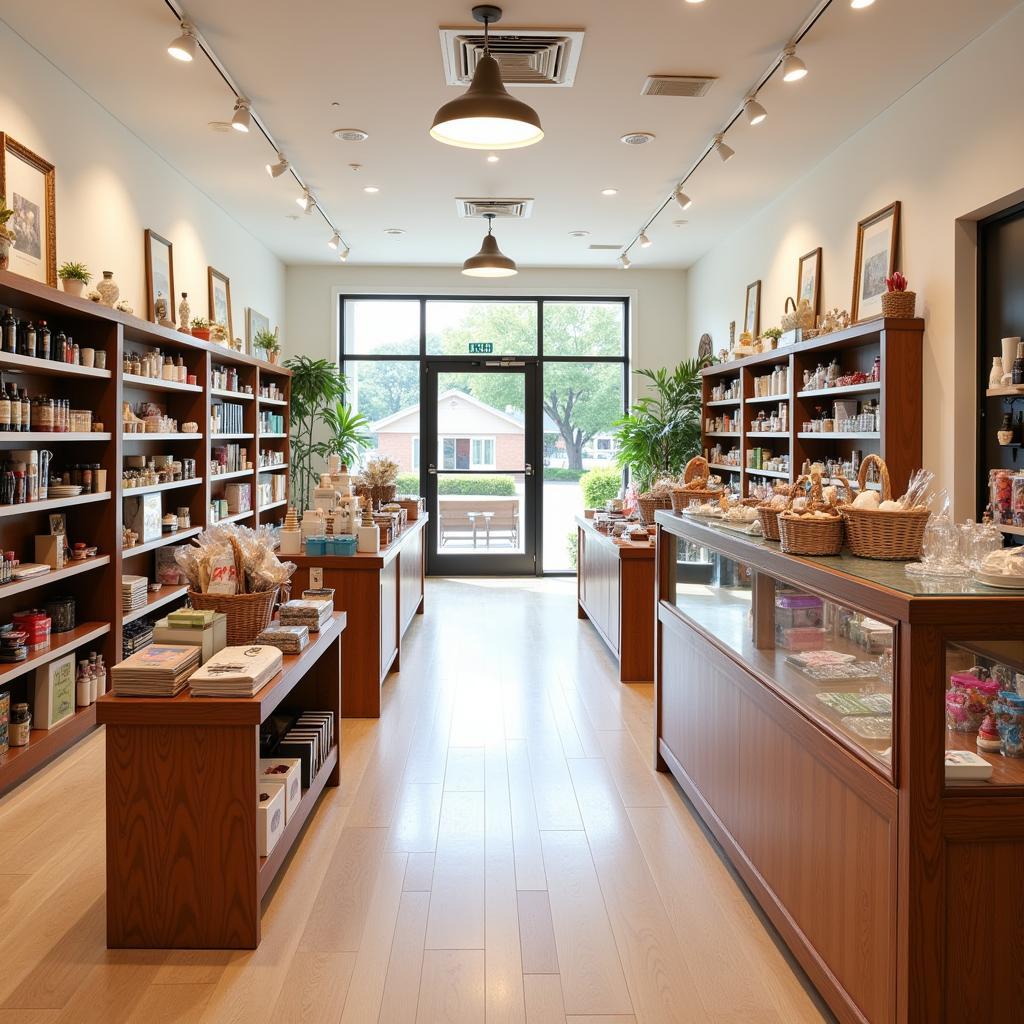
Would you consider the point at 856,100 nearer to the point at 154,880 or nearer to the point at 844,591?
the point at 844,591

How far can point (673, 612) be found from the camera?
152 inches

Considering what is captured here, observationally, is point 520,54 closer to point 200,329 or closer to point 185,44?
point 185,44

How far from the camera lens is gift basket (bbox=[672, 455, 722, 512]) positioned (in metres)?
4.53

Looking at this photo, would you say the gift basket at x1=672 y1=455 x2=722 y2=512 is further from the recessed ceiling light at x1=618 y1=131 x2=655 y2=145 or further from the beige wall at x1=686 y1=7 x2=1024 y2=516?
the recessed ceiling light at x1=618 y1=131 x2=655 y2=145

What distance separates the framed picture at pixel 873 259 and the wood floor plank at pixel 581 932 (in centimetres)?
380

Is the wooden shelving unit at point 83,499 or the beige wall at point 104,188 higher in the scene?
the beige wall at point 104,188

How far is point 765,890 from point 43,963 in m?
2.06

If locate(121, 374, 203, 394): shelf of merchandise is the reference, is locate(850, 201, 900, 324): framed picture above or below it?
above

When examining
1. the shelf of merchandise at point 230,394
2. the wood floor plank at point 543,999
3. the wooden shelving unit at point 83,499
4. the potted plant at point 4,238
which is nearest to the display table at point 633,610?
the wooden shelving unit at point 83,499

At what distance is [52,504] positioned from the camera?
427 centimetres

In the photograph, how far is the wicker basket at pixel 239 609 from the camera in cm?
312

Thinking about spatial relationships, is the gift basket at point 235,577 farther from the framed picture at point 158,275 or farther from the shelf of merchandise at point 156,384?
the framed picture at point 158,275

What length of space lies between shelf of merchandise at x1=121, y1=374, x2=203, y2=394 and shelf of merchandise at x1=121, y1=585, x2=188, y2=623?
124cm

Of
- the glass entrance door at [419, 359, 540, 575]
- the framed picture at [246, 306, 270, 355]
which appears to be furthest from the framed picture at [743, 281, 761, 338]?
the framed picture at [246, 306, 270, 355]
